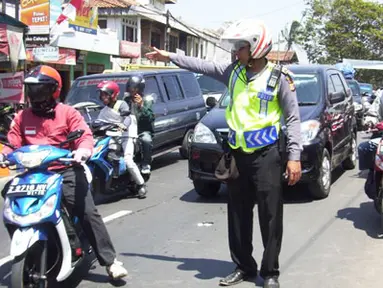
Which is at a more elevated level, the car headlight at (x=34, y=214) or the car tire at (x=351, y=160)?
the car headlight at (x=34, y=214)

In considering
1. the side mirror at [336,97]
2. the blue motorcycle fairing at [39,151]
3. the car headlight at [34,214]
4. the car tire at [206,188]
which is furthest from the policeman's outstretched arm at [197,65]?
Result: the side mirror at [336,97]

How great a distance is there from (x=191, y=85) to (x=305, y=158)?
4923 millimetres

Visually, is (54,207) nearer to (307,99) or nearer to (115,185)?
(115,185)

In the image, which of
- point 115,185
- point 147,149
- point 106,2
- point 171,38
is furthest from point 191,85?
point 171,38

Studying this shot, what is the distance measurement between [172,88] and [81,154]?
6.77 metres

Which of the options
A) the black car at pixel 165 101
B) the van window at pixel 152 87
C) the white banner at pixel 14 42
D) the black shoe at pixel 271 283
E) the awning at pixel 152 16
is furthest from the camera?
the awning at pixel 152 16

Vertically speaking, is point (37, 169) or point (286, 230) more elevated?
point (37, 169)

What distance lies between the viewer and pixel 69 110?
4109mm

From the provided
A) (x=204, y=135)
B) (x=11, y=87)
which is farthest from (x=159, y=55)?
(x=11, y=87)

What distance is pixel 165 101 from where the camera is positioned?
10.1 meters

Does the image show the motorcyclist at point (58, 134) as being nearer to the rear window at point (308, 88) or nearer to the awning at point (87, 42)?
the rear window at point (308, 88)

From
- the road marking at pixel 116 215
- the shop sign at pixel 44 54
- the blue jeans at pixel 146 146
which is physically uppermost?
the shop sign at pixel 44 54

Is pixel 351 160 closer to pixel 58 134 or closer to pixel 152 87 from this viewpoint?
pixel 152 87

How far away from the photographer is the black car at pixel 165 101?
9.21m
